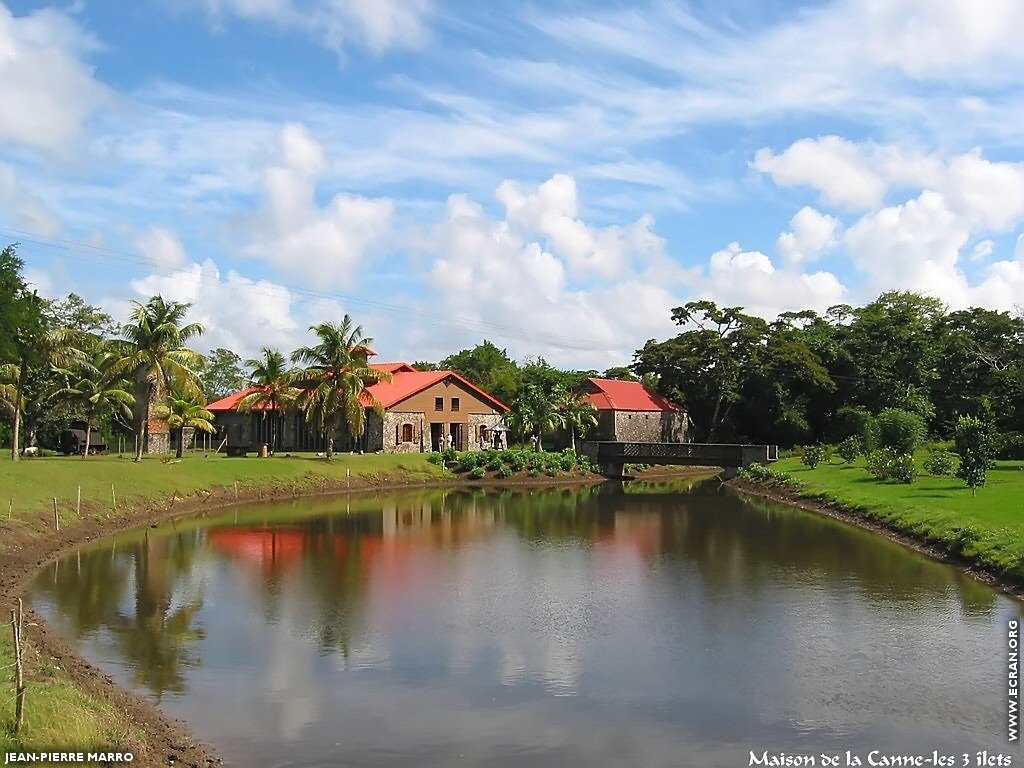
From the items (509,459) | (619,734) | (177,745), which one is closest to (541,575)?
(619,734)

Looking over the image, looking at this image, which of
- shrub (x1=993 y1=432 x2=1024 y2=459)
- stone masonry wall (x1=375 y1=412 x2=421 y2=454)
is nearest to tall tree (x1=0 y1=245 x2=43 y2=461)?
stone masonry wall (x1=375 y1=412 x2=421 y2=454)

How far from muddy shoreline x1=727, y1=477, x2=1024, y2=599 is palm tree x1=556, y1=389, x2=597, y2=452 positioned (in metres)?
13.9

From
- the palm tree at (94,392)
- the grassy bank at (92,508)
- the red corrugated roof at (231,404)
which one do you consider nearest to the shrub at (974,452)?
the grassy bank at (92,508)

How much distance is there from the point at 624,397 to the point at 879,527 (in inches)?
1762

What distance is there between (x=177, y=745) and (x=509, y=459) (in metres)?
53.2

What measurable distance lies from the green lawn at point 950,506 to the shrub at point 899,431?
7.82 feet

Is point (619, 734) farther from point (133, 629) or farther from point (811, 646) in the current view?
point (133, 629)

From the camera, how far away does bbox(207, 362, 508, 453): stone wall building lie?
219ft

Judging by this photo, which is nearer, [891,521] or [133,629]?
[133,629]

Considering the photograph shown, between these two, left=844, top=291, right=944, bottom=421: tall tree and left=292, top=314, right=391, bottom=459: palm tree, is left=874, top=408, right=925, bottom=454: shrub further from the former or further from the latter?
left=292, top=314, right=391, bottom=459: palm tree

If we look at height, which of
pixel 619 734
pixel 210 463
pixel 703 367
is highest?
pixel 703 367

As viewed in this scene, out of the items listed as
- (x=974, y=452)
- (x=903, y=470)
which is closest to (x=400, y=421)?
(x=903, y=470)

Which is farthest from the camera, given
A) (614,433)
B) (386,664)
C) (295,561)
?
(614,433)

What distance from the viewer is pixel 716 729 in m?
14.3
